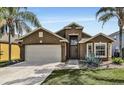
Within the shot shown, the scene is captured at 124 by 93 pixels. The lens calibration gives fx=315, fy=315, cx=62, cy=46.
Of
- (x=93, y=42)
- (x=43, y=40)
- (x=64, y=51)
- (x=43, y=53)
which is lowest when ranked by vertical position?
(x=43, y=53)

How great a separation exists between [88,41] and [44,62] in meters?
4.96

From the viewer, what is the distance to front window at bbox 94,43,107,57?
31.5 metres

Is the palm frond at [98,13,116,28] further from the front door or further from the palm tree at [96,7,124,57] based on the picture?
the front door

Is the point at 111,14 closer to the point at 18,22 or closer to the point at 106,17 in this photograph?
the point at 106,17

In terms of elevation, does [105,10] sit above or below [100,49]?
above

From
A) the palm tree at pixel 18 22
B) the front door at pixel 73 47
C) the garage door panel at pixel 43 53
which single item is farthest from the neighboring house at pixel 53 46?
the palm tree at pixel 18 22

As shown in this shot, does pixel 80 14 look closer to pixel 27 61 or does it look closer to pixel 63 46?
pixel 63 46

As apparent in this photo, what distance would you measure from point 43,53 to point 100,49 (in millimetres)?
5743

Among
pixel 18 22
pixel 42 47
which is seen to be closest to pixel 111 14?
pixel 42 47

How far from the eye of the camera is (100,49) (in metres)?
31.7

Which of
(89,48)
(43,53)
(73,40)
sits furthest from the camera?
(73,40)

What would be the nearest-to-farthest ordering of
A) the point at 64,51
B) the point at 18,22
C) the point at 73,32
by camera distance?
the point at 64,51
the point at 18,22
the point at 73,32

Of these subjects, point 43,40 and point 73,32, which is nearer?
point 43,40
